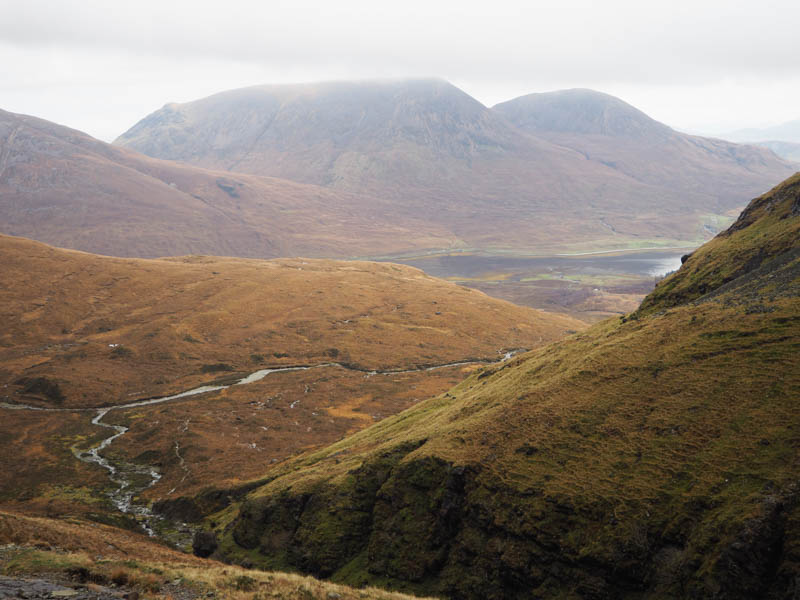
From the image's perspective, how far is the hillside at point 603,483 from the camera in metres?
23.7

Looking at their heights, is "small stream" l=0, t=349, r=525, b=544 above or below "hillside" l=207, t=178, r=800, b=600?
A: below

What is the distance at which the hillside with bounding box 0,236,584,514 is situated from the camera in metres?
82.9

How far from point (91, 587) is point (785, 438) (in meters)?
31.4

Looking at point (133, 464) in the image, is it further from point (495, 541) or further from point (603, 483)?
point (603, 483)

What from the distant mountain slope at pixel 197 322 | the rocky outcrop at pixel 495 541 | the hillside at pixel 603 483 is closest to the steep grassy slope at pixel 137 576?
the rocky outcrop at pixel 495 541

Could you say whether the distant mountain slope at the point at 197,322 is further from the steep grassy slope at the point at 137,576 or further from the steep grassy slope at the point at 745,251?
the steep grassy slope at the point at 137,576

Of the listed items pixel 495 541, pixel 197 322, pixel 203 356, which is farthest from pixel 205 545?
pixel 197 322

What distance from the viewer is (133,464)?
3194 inches

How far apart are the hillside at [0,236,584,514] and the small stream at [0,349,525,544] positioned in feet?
4.23

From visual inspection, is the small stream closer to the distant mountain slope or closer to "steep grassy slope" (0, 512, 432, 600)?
the distant mountain slope

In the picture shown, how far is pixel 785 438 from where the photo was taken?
81.0 feet

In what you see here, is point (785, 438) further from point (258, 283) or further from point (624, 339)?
point (258, 283)

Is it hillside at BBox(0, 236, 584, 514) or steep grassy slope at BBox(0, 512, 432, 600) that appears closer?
steep grassy slope at BBox(0, 512, 432, 600)

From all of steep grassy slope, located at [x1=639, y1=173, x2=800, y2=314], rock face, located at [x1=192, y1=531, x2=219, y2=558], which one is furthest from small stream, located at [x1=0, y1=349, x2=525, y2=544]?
steep grassy slope, located at [x1=639, y1=173, x2=800, y2=314]
